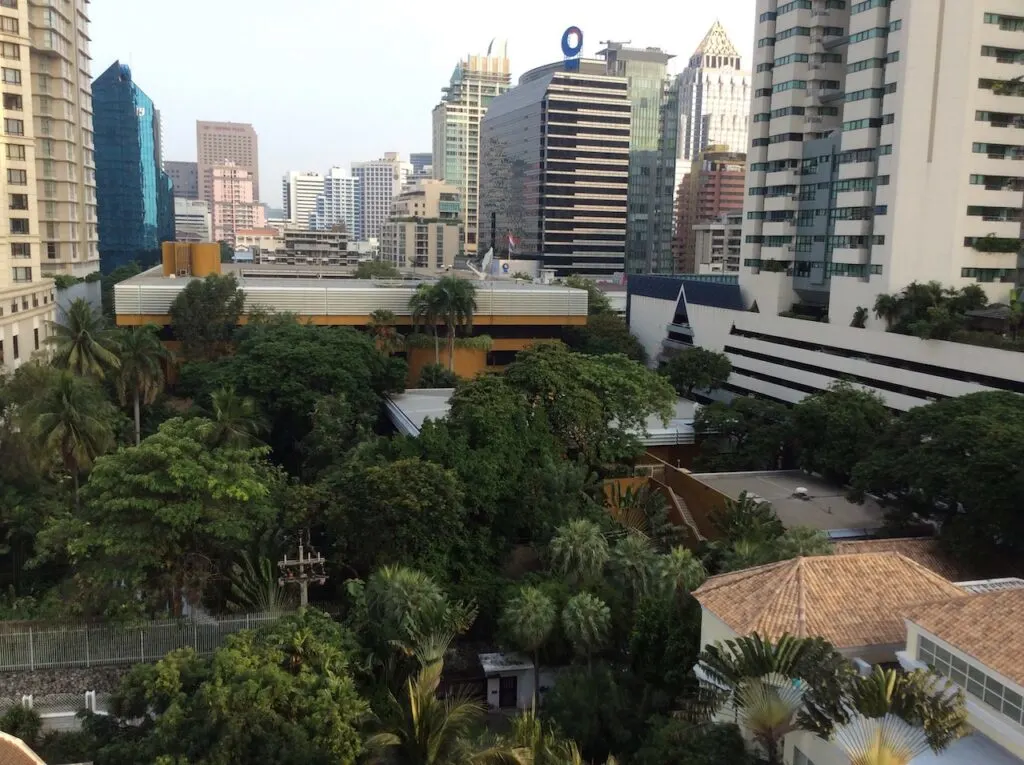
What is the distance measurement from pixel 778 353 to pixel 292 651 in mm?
39450

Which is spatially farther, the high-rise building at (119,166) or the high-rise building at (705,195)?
the high-rise building at (705,195)

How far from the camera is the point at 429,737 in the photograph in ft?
52.1

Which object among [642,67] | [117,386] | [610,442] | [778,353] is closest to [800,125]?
[778,353]

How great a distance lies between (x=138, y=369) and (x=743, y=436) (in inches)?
1095

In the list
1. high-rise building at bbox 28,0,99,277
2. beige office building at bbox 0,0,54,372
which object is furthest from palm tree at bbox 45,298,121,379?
high-rise building at bbox 28,0,99,277

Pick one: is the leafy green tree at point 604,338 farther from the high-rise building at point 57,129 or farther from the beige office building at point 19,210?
the high-rise building at point 57,129

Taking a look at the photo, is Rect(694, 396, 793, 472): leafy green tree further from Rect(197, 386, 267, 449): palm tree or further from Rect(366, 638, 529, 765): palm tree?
Rect(366, 638, 529, 765): palm tree

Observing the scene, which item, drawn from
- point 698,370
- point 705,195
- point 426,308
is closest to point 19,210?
point 426,308

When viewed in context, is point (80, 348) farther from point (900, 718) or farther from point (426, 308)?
point (900, 718)

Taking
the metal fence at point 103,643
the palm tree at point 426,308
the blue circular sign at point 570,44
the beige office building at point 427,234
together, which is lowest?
the metal fence at point 103,643

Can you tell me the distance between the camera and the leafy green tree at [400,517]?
78.1 feet

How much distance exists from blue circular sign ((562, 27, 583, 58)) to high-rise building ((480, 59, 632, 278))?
3.16m

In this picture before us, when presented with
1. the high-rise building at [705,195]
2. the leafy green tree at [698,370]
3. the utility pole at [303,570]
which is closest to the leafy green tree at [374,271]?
the leafy green tree at [698,370]

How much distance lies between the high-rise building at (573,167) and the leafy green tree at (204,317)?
79.4 meters
